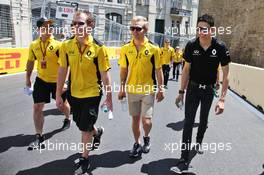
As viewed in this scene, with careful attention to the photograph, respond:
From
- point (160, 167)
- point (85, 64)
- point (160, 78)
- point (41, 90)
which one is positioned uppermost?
point (85, 64)

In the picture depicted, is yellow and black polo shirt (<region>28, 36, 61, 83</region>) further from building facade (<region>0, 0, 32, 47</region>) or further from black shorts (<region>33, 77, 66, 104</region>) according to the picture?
building facade (<region>0, 0, 32, 47</region>)

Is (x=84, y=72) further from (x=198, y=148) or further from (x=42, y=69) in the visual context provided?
(x=198, y=148)

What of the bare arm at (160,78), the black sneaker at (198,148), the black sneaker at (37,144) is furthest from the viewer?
the black sneaker at (198,148)

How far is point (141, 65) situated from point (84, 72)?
3.03ft

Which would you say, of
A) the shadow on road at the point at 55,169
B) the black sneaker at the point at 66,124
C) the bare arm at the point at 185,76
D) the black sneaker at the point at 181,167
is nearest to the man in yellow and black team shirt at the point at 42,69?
the shadow on road at the point at 55,169

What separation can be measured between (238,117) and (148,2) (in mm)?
41572

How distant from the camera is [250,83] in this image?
399 inches

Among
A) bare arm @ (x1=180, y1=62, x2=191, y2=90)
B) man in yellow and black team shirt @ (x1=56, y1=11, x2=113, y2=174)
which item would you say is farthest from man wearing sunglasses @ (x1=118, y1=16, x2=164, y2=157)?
man in yellow and black team shirt @ (x1=56, y1=11, x2=113, y2=174)

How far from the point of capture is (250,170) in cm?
460

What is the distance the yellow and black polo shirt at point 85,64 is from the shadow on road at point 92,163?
1.01 meters

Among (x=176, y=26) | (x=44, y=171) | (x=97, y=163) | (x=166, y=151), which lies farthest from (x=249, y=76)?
(x=176, y=26)

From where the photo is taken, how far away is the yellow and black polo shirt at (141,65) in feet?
15.3

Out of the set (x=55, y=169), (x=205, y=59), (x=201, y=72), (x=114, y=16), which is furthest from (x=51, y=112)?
(x=114, y=16)

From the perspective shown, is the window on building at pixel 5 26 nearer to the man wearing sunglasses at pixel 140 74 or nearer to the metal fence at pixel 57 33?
the metal fence at pixel 57 33
